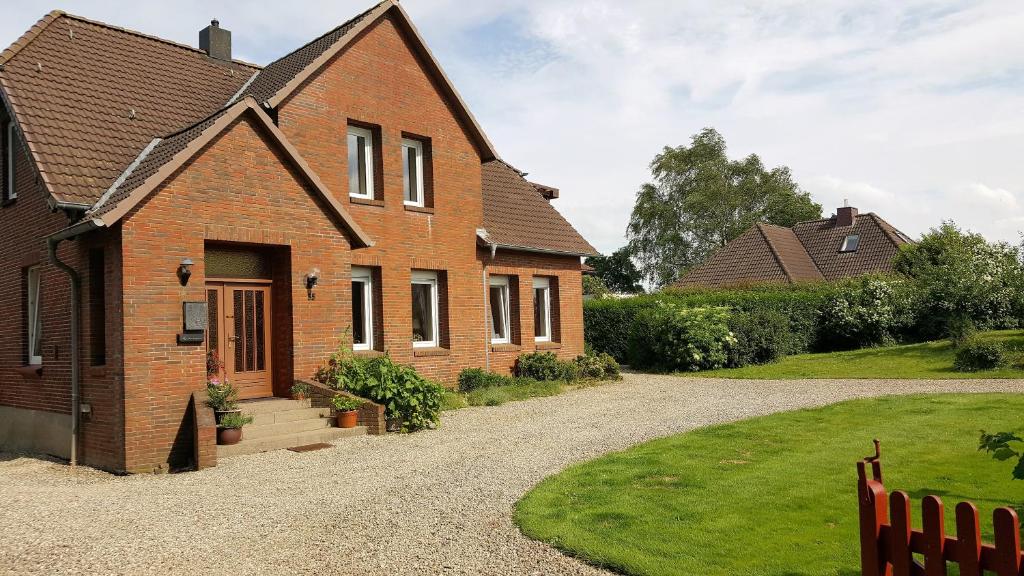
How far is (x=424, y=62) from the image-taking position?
1767cm

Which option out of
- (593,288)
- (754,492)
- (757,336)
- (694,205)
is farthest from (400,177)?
(694,205)

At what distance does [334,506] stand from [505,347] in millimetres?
11415

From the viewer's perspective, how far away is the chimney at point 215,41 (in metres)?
18.5

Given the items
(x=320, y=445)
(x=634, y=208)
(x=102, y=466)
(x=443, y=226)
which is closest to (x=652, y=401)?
(x=443, y=226)

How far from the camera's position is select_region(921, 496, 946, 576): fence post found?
10.3ft

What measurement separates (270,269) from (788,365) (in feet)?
51.5

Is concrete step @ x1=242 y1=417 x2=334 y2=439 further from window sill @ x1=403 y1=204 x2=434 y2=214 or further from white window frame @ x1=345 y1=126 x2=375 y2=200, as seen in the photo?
window sill @ x1=403 y1=204 x2=434 y2=214

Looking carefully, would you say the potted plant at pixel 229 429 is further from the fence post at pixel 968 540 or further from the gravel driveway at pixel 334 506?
the fence post at pixel 968 540

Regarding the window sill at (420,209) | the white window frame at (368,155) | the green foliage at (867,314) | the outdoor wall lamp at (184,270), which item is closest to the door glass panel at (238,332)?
the outdoor wall lamp at (184,270)

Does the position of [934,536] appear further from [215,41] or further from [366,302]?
[215,41]

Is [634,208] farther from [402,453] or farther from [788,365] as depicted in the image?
[402,453]

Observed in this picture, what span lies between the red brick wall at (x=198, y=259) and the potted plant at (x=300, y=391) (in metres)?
0.23

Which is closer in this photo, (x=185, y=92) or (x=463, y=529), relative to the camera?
(x=463, y=529)

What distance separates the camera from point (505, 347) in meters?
19.1
